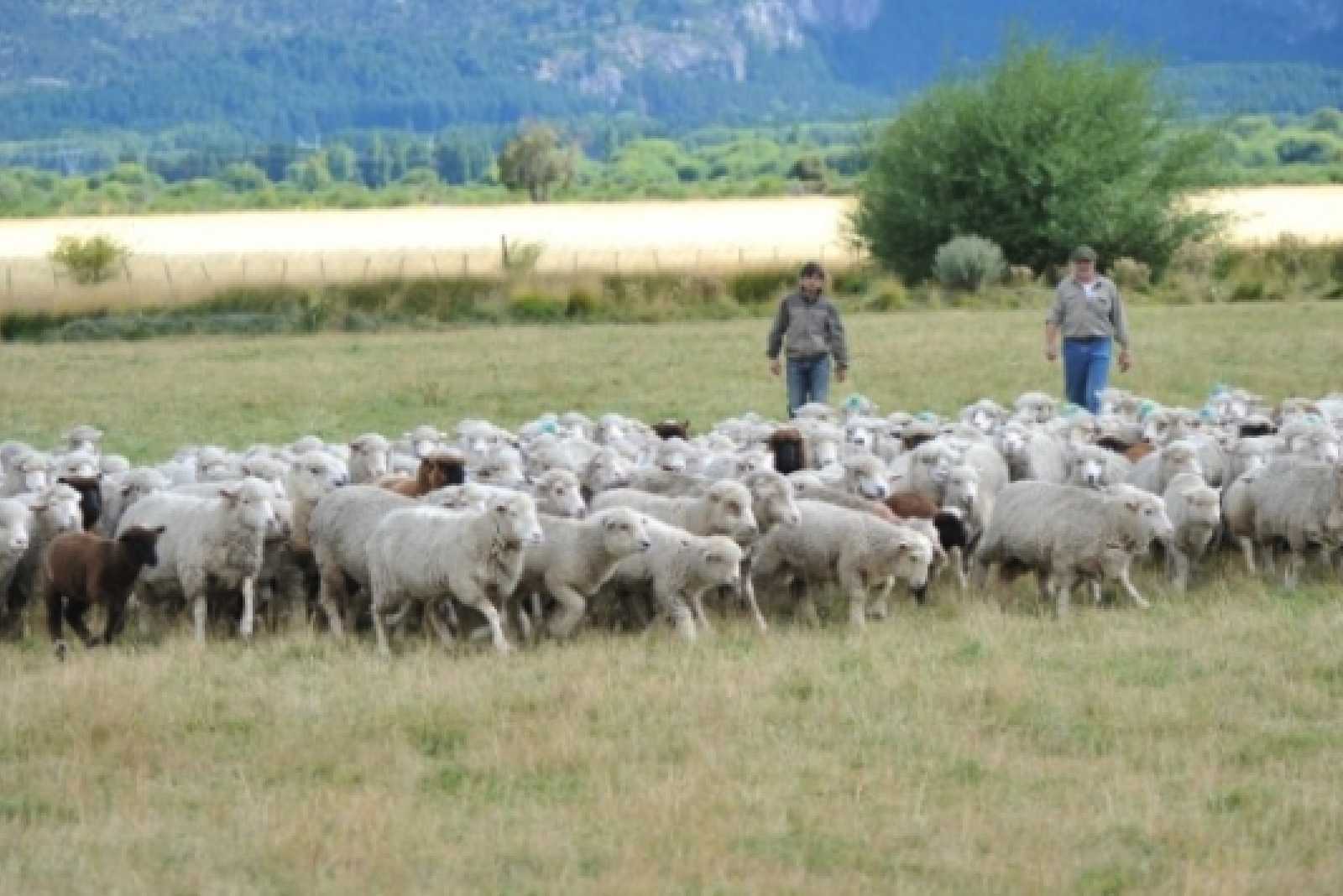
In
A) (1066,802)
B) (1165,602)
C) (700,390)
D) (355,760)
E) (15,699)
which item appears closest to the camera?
(1066,802)

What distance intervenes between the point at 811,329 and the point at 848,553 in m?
6.79

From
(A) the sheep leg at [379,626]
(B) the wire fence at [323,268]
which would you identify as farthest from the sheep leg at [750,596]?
(B) the wire fence at [323,268]

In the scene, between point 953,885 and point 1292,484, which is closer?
point 953,885

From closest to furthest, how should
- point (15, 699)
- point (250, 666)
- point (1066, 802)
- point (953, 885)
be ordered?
point (953, 885) < point (1066, 802) < point (15, 699) < point (250, 666)

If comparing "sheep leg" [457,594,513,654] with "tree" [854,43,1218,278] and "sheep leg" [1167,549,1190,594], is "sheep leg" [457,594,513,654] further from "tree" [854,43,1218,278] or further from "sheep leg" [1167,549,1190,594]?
Result: "tree" [854,43,1218,278]

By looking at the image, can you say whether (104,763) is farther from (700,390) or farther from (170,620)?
(700,390)

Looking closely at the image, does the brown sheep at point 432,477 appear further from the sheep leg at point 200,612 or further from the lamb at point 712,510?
the sheep leg at point 200,612

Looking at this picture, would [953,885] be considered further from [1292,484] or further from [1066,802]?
[1292,484]

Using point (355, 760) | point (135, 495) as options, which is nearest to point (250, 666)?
point (355, 760)

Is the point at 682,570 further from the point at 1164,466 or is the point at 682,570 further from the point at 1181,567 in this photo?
the point at 1164,466

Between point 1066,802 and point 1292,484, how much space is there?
5786 mm

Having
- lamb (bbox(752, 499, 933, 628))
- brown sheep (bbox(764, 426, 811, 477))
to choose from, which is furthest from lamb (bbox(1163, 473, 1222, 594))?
brown sheep (bbox(764, 426, 811, 477))

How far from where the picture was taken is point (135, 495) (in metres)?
16.6

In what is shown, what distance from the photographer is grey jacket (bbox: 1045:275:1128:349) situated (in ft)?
69.8
